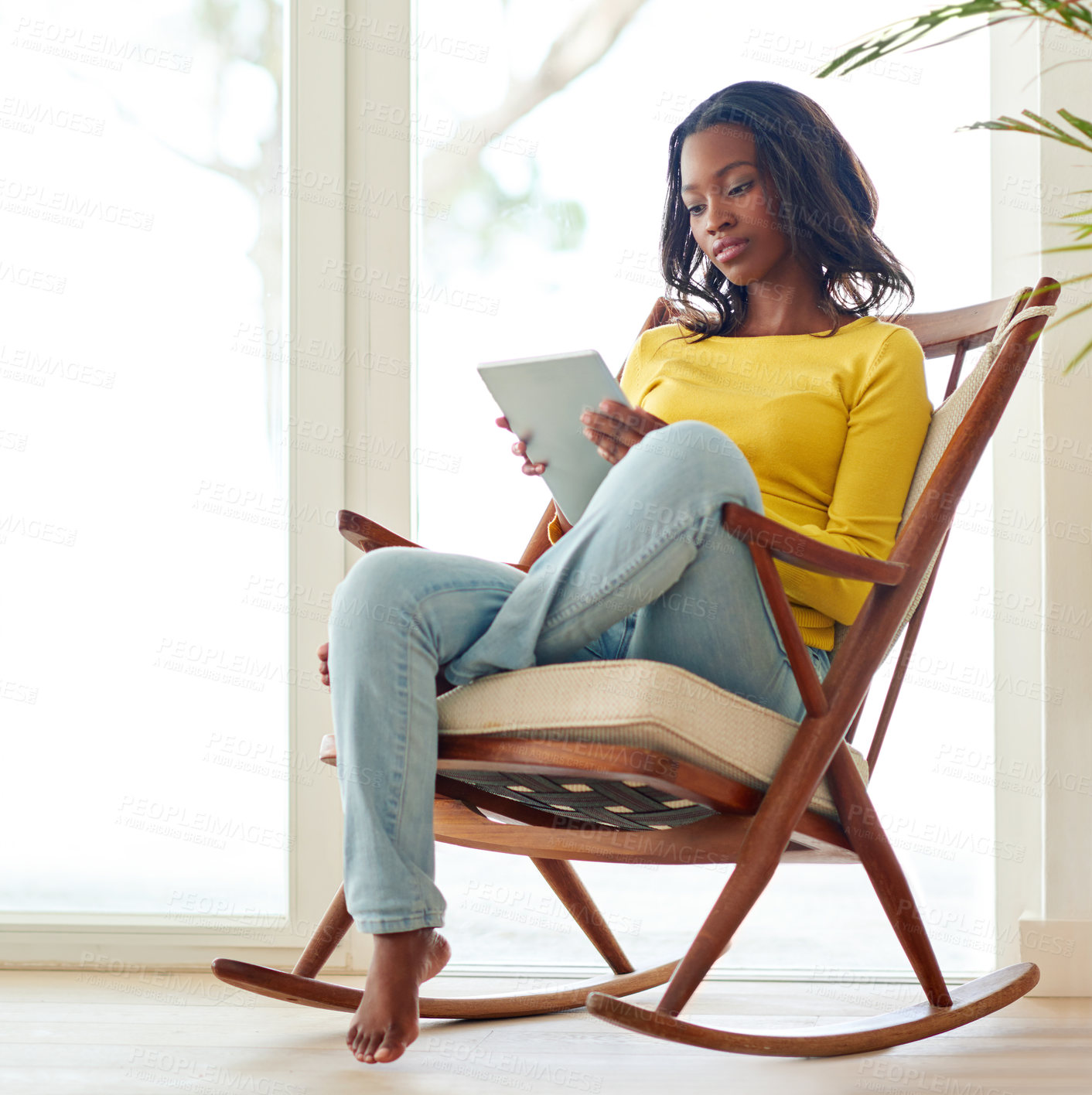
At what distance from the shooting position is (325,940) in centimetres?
146

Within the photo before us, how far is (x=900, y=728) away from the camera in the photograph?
2.03 metres

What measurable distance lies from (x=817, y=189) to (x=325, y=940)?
1203 millimetres

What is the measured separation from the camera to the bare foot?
3.72 feet

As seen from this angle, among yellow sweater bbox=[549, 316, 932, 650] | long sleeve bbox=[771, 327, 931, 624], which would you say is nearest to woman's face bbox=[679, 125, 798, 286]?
yellow sweater bbox=[549, 316, 932, 650]

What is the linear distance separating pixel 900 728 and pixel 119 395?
1481mm

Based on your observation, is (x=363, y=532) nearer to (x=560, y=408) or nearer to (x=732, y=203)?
(x=560, y=408)

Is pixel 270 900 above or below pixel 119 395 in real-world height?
below

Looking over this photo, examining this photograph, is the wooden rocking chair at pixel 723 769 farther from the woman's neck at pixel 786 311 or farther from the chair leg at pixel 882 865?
the woman's neck at pixel 786 311

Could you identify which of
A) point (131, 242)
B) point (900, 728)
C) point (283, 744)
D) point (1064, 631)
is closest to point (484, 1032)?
point (283, 744)

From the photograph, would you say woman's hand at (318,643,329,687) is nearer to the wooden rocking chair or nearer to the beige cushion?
the wooden rocking chair

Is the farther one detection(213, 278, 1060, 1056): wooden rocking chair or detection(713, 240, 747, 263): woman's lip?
detection(713, 240, 747, 263): woman's lip

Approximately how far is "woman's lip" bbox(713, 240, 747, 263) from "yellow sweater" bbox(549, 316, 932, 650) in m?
0.12

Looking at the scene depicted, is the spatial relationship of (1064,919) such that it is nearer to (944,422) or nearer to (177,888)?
(944,422)

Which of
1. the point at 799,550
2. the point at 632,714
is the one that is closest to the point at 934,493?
the point at 799,550
